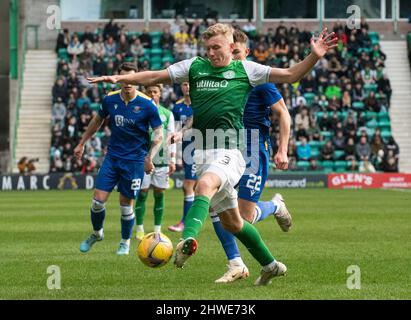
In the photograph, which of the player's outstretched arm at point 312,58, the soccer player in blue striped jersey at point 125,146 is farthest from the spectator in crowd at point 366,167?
the player's outstretched arm at point 312,58

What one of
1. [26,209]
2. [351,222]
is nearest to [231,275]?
[351,222]

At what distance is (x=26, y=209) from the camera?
24.3 metres

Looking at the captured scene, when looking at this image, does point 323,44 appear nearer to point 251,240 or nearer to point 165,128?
point 251,240

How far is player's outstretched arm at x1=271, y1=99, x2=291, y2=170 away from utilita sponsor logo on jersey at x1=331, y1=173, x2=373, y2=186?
26.3m

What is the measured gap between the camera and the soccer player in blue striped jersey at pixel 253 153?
10.3 metres

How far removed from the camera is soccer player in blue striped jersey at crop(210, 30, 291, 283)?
10.3 metres

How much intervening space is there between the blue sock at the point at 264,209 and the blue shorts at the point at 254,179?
252 millimetres

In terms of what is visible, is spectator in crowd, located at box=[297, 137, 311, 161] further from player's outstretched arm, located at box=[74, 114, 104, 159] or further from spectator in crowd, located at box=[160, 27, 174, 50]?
player's outstretched arm, located at box=[74, 114, 104, 159]

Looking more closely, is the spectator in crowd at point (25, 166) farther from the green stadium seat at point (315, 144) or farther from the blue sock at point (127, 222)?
the blue sock at point (127, 222)
